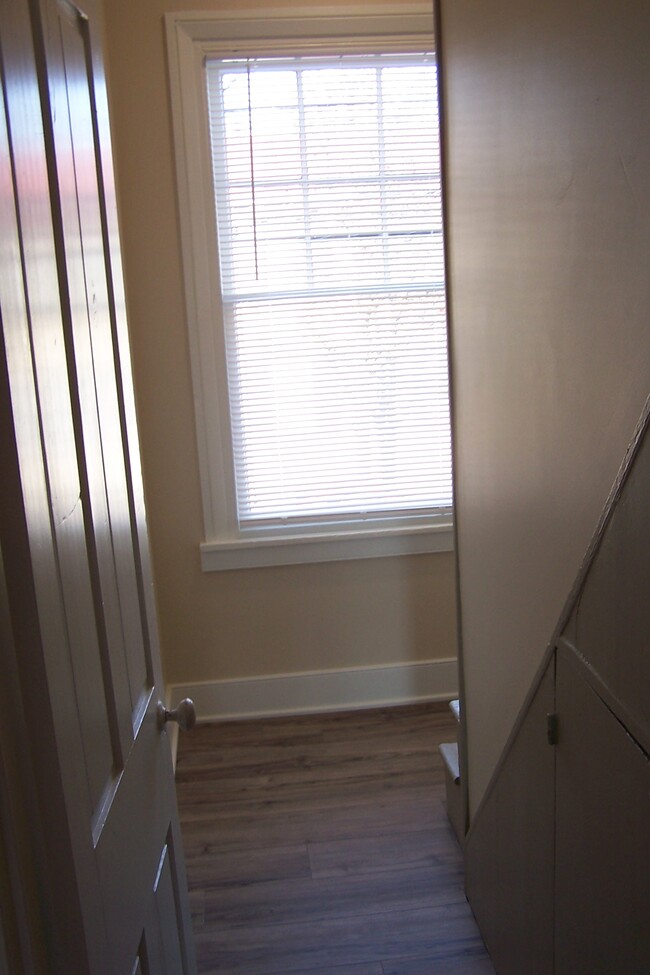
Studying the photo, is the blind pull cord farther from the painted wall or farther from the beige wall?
the painted wall

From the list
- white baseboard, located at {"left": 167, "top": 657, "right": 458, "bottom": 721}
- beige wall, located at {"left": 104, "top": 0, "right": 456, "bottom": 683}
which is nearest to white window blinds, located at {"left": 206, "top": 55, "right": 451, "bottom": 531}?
beige wall, located at {"left": 104, "top": 0, "right": 456, "bottom": 683}

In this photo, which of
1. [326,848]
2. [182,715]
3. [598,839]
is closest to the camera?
[598,839]

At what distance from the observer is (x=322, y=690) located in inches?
129

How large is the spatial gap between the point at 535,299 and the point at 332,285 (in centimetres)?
177

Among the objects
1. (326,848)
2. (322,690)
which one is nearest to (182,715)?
(326,848)

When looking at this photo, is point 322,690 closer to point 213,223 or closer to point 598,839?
point 213,223

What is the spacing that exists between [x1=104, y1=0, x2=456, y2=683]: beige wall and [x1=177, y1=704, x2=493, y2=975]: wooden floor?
289 millimetres

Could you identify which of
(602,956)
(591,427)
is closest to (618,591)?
(591,427)

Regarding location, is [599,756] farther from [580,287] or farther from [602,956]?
[580,287]

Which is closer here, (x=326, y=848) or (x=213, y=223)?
(x=326, y=848)

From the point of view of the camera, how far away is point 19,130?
2.72 feet

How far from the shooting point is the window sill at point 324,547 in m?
3.16

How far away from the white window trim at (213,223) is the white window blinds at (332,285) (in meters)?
0.05

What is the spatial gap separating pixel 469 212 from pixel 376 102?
58.1 inches
